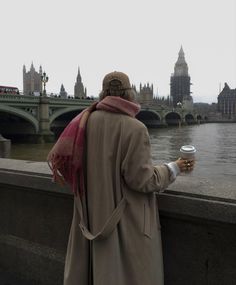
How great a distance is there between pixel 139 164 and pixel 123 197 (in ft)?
0.58

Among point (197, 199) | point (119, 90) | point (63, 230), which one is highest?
point (119, 90)

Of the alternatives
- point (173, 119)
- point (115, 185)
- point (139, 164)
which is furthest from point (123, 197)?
point (173, 119)

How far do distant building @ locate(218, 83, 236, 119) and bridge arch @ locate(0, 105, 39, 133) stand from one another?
119 metres

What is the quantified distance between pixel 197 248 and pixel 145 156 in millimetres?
632

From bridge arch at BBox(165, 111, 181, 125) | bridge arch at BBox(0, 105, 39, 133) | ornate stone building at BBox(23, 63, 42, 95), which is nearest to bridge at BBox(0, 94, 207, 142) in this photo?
bridge arch at BBox(0, 105, 39, 133)

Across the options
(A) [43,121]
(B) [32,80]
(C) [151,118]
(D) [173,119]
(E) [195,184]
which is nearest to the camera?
(E) [195,184]

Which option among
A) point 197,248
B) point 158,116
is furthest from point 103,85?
point 158,116

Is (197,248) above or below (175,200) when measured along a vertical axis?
below

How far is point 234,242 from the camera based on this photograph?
1.93 metres

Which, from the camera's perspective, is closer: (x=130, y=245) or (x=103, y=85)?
(x=130, y=245)

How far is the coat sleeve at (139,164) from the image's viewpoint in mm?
1759

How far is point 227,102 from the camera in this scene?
478 ft

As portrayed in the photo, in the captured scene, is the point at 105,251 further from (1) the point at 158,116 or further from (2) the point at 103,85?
(1) the point at 158,116

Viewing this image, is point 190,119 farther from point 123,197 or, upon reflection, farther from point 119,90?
point 123,197
